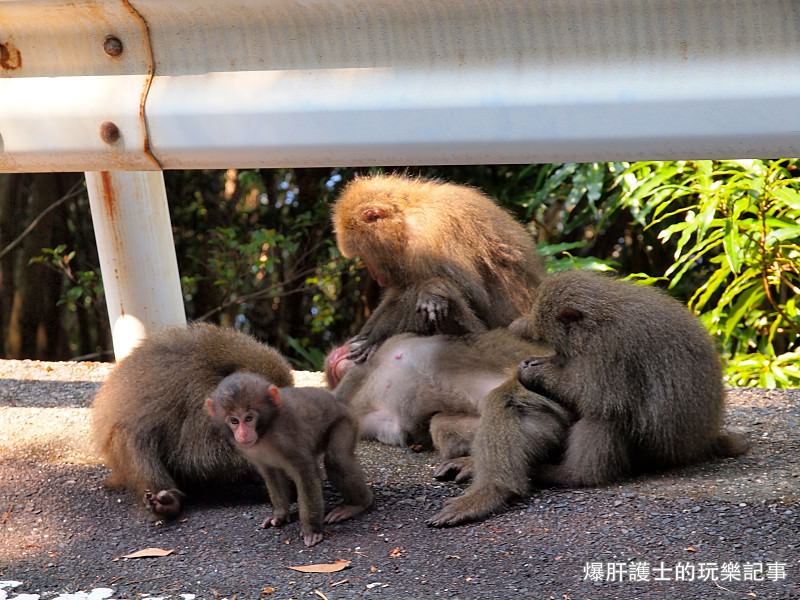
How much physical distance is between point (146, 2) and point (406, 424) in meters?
2.26

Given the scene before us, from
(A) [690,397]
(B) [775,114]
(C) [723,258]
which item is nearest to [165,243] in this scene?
(A) [690,397]

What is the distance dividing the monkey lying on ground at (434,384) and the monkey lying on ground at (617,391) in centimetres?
55

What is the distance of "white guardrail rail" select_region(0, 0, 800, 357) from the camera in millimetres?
3117

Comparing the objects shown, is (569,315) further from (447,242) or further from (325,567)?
(325,567)

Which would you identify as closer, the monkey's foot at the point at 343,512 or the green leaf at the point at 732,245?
the monkey's foot at the point at 343,512

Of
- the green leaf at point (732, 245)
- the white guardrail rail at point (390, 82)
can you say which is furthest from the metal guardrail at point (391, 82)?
the green leaf at point (732, 245)

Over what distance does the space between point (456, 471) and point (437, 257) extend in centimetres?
120

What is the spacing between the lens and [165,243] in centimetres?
495

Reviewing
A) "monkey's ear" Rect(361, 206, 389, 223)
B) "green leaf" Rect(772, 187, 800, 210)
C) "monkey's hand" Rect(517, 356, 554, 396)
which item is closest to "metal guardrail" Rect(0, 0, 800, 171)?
"monkey's hand" Rect(517, 356, 554, 396)

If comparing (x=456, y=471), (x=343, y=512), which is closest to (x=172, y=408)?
(x=343, y=512)

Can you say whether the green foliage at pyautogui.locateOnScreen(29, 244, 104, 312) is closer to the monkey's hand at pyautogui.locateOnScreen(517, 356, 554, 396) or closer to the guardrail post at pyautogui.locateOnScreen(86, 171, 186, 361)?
the guardrail post at pyautogui.locateOnScreen(86, 171, 186, 361)

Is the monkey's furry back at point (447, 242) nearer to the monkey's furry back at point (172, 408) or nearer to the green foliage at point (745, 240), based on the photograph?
the monkey's furry back at point (172, 408)

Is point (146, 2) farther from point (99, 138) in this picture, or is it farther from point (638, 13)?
point (638, 13)

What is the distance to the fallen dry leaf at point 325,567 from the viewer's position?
3363 mm
